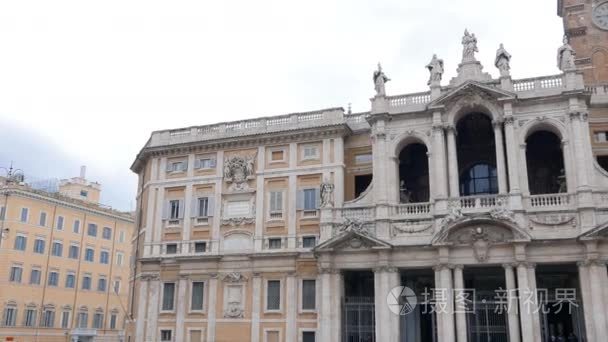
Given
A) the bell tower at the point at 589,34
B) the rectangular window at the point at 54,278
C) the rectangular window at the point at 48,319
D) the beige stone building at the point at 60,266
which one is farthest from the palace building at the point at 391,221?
the rectangular window at the point at 54,278

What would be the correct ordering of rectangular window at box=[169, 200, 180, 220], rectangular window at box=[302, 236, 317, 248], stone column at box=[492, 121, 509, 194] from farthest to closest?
1. rectangular window at box=[169, 200, 180, 220]
2. rectangular window at box=[302, 236, 317, 248]
3. stone column at box=[492, 121, 509, 194]

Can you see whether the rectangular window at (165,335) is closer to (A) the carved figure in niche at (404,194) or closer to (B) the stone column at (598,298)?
(A) the carved figure in niche at (404,194)

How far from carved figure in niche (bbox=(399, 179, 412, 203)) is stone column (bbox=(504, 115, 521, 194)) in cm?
658

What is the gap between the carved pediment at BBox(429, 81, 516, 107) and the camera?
32.2m

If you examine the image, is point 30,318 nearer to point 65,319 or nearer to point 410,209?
point 65,319

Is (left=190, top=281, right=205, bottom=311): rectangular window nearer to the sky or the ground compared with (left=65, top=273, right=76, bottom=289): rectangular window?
nearer to the ground

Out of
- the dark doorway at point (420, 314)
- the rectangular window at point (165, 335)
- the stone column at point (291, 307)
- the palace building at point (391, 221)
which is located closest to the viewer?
the palace building at point (391, 221)

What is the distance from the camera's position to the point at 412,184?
1478 inches

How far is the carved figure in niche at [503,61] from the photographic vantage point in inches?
1307

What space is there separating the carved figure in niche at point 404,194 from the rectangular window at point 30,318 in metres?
36.6

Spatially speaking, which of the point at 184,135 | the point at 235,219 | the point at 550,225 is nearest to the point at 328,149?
the point at 235,219

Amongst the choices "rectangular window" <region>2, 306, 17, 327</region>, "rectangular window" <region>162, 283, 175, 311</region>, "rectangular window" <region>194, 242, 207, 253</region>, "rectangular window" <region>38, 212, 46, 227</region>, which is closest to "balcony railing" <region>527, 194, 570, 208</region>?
"rectangular window" <region>194, 242, 207, 253</region>

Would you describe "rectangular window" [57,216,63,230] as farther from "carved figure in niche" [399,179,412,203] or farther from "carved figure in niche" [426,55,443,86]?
"carved figure in niche" [426,55,443,86]

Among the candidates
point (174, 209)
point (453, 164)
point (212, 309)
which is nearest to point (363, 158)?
point (453, 164)
